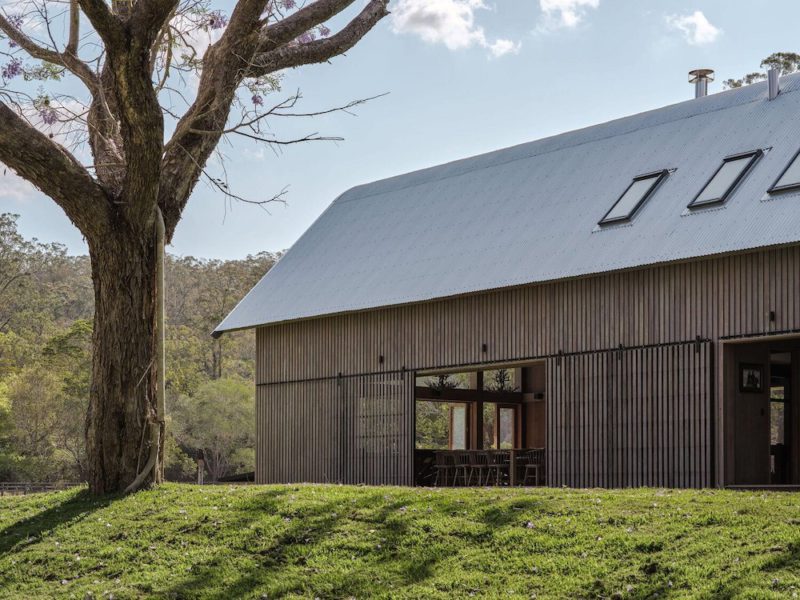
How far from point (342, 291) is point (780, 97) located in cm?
781

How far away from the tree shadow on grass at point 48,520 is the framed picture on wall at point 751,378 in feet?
25.4

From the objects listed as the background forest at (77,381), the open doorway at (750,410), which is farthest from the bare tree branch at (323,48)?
the background forest at (77,381)

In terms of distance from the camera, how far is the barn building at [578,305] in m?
14.4

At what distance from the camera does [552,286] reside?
1645 cm

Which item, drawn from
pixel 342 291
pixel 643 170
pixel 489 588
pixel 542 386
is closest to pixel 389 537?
pixel 489 588

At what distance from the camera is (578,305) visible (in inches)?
631

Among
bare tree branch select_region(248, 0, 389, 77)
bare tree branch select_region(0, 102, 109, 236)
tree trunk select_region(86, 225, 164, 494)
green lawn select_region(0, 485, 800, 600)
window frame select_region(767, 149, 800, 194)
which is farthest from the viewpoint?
window frame select_region(767, 149, 800, 194)

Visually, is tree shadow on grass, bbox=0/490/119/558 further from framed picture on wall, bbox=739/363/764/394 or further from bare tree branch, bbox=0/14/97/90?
framed picture on wall, bbox=739/363/764/394

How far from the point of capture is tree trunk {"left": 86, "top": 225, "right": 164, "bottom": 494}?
1273cm

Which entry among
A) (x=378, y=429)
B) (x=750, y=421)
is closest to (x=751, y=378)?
(x=750, y=421)

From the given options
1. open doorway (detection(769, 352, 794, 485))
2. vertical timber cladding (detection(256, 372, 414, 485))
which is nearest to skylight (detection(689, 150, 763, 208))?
open doorway (detection(769, 352, 794, 485))

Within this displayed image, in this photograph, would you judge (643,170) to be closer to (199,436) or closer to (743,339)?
(743,339)

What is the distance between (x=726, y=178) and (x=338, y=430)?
26.2 feet

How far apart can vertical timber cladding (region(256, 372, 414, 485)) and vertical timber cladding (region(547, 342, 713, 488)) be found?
3.29 m
